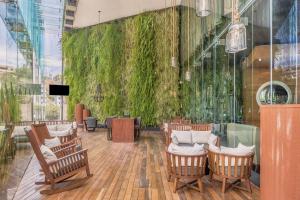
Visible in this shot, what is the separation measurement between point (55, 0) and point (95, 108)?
5683 mm

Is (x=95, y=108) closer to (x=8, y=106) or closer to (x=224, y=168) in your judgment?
(x=8, y=106)

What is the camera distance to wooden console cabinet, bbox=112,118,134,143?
9.52 metres

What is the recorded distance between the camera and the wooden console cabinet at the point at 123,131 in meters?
9.52

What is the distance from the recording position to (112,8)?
12297 mm

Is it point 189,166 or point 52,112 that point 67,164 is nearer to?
point 189,166

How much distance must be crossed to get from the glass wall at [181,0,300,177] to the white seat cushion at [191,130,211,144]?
0.53 meters

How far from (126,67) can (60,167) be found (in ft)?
31.3

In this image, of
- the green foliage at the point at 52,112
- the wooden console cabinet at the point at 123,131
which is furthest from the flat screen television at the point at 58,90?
the wooden console cabinet at the point at 123,131

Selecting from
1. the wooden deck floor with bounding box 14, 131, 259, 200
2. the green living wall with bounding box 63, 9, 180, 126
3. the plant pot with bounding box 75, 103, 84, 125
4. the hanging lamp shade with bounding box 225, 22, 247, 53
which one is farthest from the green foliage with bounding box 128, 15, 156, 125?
the hanging lamp shade with bounding box 225, 22, 247, 53

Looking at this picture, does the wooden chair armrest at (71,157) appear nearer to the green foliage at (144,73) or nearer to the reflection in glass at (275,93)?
the reflection in glass at (275,93)

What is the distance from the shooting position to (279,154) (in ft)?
7.79

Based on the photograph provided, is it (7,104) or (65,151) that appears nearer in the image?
(7,104)

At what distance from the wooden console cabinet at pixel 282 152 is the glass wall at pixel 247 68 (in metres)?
1.07

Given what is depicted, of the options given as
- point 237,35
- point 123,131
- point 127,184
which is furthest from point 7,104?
point 123,131
